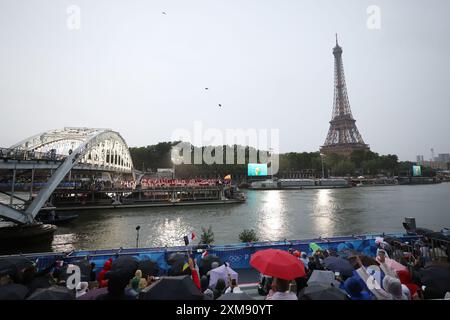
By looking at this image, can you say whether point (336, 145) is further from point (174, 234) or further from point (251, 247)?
point (251, 247)

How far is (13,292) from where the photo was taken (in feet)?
17.0

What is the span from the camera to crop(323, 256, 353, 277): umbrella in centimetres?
728

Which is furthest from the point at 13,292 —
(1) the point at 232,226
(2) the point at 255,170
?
(2) the point at 255,170

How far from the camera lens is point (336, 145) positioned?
154 metres

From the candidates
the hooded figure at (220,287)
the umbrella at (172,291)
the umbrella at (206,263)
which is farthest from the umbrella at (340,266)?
the umbrella at (172,291)

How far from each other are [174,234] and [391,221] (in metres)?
27.2

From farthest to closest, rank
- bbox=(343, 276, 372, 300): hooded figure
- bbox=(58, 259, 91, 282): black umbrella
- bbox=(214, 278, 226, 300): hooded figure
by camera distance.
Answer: bbox=(58, 259, 91, 282): black umbrella < bbox=(214, 278, 226, 300): hooded figure < bbox=(343, 276, 372, 300): hooded figure

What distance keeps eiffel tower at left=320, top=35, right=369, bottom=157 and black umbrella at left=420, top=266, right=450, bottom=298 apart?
154157 millimetres

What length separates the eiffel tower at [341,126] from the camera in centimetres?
14962

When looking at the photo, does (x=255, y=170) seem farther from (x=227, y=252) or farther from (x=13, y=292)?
(x=13, y=292)

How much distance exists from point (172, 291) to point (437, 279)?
20.1ft

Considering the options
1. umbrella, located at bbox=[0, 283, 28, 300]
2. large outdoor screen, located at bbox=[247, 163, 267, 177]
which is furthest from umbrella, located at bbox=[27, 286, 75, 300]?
large outdoor screen, located at bbox=[247, 163, 267, 177]

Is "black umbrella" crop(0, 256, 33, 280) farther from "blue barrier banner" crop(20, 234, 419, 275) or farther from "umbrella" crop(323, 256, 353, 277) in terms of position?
"umbrella" crop(323, 256, 353, 277)
